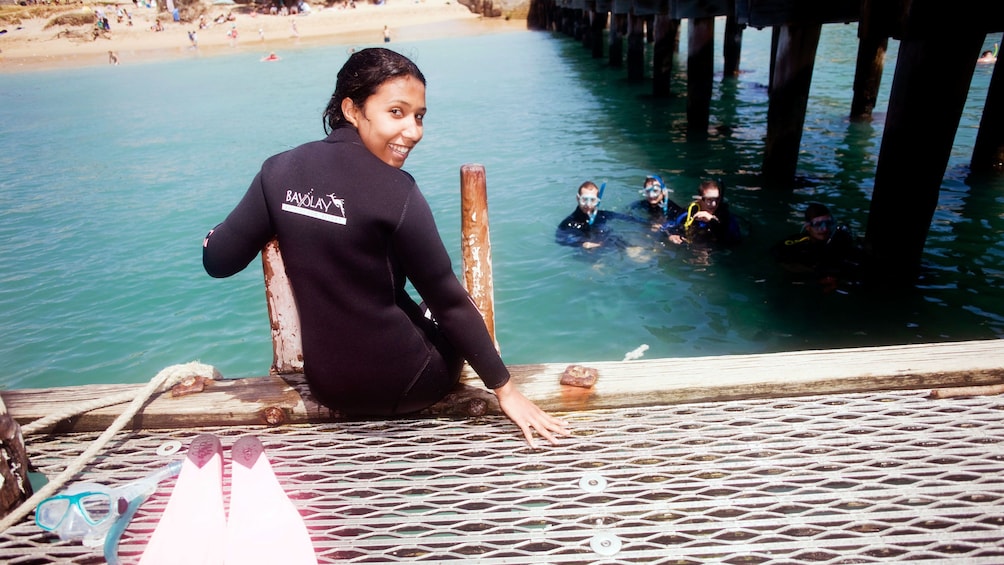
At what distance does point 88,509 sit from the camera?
244 cm

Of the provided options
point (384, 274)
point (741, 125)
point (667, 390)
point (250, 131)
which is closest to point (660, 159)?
point (741, 125)

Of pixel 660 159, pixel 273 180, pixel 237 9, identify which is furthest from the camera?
pixel 237 9

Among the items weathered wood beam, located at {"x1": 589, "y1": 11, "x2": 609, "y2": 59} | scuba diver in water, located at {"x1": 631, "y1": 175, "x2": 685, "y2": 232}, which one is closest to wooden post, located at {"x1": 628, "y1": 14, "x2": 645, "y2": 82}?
weathered wood beam, located at {"x1": 589, "y1": 11, "x2": 609, "y2": 59}

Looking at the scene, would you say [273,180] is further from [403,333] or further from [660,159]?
[660,159]

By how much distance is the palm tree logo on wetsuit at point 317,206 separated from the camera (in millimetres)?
2188

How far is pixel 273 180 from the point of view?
2.29 meters

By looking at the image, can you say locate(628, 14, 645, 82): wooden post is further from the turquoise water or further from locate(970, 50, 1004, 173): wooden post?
locate(970, 50, 1004, 173): wooden post

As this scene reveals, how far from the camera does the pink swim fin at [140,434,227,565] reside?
215cm

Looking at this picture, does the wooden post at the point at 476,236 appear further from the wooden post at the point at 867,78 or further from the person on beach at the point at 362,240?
the wooden post at the point at 867,78

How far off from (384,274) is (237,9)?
64.7 meters

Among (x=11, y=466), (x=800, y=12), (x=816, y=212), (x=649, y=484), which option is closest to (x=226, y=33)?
(x=800, y=12)

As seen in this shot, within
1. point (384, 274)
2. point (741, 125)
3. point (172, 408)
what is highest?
point (384, 274)

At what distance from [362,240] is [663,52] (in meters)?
16.2

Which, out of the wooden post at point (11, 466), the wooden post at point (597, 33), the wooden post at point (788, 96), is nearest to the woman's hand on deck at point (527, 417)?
the wooden post at point (11, 466)
